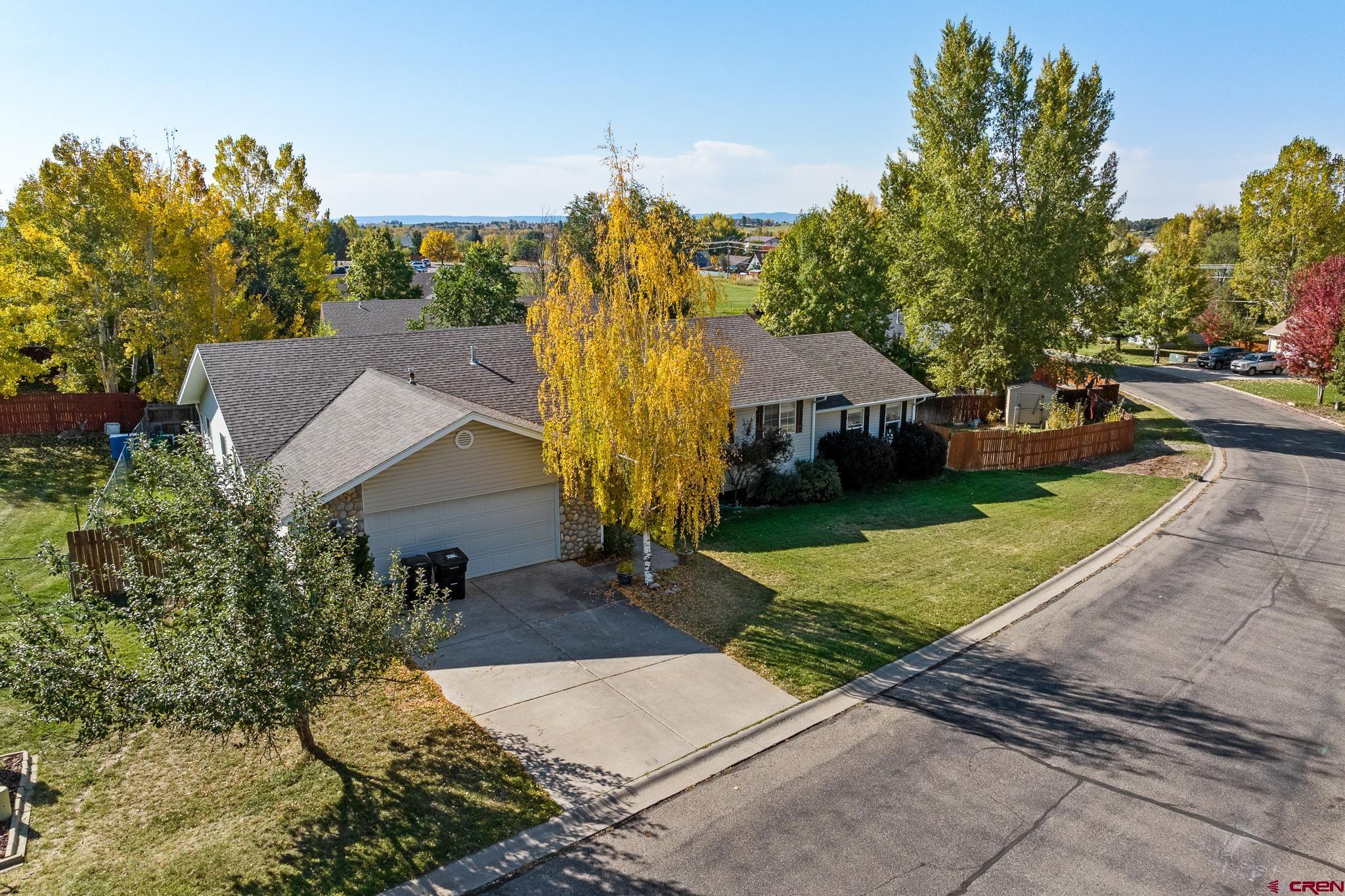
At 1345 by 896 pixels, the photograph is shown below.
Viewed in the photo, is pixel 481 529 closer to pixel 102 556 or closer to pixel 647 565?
pixel 647 565

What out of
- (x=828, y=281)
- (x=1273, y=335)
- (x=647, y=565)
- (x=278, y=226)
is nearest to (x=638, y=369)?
(x=647, y=565)

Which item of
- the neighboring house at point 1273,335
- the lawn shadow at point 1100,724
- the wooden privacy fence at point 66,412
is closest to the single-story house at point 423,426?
the wooden privacy fence at point 66,412

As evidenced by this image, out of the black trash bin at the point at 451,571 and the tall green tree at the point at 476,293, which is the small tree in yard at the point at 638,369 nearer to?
the black trash bin at the point at 451,571

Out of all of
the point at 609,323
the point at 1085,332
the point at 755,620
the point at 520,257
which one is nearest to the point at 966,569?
the point at 755,620

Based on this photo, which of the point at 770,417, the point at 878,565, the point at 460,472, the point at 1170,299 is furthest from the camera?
the point at 1170,299

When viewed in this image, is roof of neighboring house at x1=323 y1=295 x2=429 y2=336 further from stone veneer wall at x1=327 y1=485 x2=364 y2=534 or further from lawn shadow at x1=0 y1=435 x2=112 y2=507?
stone veneer wall at x1=327 y1=485 x2=364 y2=534

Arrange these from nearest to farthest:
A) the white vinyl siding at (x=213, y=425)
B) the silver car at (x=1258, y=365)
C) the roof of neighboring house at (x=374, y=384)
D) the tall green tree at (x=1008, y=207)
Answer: the roof of neighboring house at (x=374, y=384)
the white vinyl siding at (x=213, y=425)
the tall green tree at (x=1008, y=207)
the silver car at (x=1258, y=365)

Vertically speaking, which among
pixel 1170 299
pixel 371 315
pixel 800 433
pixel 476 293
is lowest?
pixel 800 433
